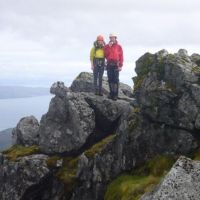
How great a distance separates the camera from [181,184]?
715 inches

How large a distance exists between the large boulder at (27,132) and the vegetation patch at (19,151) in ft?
3.12

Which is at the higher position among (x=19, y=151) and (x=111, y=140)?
(x=111, y=140)

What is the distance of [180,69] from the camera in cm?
3572

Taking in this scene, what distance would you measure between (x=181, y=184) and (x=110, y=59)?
2581 centimetres

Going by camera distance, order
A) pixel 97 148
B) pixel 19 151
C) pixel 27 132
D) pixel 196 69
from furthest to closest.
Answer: pixel 27 132 < pixel 19 151 < pixel 97 148 < pixel 196 69

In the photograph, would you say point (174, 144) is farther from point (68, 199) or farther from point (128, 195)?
point (68, 199)

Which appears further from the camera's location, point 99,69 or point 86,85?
point 86,85

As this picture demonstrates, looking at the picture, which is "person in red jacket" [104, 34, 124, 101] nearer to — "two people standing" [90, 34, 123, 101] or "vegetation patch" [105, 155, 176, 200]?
"two people standing" [90, 34, 123, 101]

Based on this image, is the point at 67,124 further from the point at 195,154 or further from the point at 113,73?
the point at 195,154

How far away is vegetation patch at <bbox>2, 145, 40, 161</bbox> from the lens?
45031 mm

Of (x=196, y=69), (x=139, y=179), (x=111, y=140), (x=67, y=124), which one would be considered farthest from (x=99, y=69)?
(x=139, y=179)

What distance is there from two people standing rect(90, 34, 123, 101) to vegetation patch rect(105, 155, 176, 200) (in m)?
11.8

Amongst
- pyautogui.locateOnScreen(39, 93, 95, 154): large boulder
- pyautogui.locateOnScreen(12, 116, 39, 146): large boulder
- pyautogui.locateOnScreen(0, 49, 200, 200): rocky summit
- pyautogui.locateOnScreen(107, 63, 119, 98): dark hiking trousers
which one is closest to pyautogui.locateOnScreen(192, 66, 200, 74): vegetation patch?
pyautogui.locateOnScreen(0, 49, 200, 200): rocky summit

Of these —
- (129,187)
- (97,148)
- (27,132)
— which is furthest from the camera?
(27,132)
